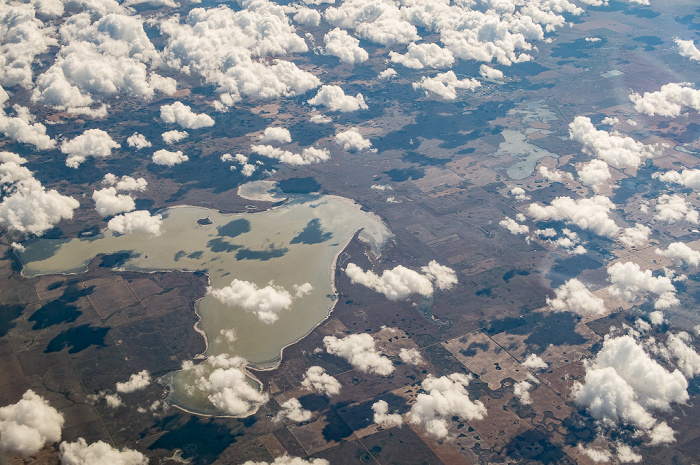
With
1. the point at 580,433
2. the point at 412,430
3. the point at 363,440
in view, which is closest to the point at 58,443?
the point at 363,440

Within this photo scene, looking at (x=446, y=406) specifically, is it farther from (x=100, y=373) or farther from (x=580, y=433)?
(x=100, y=373)

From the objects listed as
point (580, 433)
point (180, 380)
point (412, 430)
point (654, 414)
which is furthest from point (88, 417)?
point (654, 414)

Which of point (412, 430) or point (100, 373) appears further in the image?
point (100, 373)

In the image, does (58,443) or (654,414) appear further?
(654,414)

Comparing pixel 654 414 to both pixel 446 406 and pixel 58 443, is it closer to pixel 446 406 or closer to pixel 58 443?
pixel 446 406

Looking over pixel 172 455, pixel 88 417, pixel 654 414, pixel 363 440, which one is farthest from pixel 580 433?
pixel 88 417

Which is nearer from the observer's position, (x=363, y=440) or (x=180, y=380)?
(x=363, y=440)

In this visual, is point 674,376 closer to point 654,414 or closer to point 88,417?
point 654,414
